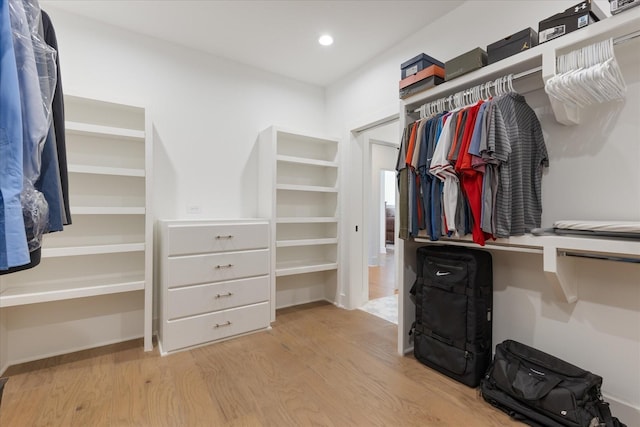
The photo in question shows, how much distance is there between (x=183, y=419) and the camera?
5.13 ft

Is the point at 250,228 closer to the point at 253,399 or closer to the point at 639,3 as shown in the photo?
the point at 253,399

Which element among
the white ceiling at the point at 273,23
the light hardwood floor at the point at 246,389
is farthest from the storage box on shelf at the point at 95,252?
the white ceiling at the point at 273,23

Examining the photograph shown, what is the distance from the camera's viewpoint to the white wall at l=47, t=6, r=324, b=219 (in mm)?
2404

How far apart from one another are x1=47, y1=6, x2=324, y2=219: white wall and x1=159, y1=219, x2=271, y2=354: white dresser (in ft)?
1.65

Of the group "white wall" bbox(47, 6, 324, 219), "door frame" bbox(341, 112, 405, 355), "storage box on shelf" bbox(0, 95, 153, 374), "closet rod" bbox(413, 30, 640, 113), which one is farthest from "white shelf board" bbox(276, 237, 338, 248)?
"closet rod" bbox(413, 30, 640, 113)

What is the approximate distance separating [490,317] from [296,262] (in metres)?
2.01

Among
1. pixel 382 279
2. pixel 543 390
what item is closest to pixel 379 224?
pixel 382 279

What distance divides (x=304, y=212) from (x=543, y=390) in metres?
2.54

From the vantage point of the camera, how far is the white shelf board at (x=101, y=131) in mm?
2092

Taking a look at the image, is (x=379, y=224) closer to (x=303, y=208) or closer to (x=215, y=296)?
(x=303, y=208)

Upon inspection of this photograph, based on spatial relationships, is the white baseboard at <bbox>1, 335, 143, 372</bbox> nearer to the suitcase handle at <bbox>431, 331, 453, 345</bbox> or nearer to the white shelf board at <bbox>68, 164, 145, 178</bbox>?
the white shelf board at <bbox>68, 164, 145, 178</bbox>

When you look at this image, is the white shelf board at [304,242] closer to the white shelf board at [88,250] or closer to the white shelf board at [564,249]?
the white shelf board at [88,250]

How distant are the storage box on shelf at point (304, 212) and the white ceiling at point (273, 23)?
0.78 metres

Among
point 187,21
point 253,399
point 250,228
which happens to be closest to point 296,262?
point 250,228
